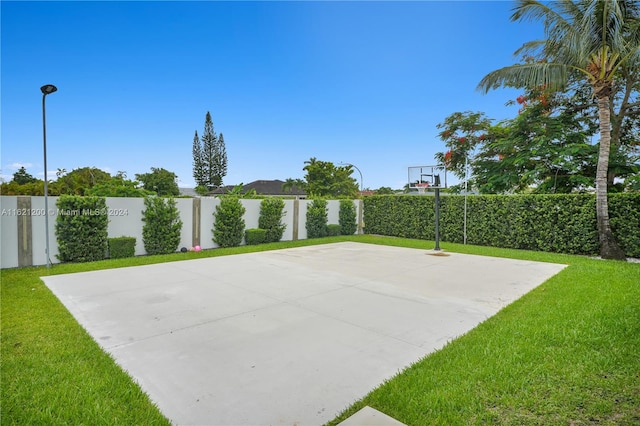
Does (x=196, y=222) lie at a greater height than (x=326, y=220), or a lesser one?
greater

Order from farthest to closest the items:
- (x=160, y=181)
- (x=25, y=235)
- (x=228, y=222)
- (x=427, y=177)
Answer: (x=160, y=181)
(x=427, y=177)
(x=228, y=222)
(x=25, y=235)

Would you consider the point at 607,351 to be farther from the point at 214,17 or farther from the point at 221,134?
the point at 221,134

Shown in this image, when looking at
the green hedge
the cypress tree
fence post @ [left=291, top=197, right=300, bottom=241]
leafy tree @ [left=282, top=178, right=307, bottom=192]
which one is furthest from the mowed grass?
the cypress tree

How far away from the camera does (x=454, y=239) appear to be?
1230 cm

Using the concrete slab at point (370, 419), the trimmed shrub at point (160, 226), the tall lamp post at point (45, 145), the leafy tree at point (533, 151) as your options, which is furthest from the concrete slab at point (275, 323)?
the leafy tree at point (533, 151)

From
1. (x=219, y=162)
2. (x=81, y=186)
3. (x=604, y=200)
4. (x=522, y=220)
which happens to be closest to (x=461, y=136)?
(x=522, y=220)

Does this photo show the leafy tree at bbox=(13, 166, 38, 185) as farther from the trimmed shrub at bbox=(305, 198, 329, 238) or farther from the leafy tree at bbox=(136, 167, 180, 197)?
the trimmed shrub at bbox=(305, 198, 329, 238)

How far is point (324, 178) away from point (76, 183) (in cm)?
1856

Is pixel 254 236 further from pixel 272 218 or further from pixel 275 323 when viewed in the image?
pixel 275 323

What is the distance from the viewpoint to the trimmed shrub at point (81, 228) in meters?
7.80

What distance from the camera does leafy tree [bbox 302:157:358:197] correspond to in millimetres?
28031

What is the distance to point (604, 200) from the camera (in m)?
8.57

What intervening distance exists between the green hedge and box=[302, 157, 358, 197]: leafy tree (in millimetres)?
13774

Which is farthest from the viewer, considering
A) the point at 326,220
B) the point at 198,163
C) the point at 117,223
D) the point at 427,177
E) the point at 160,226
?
the point at 198,163
